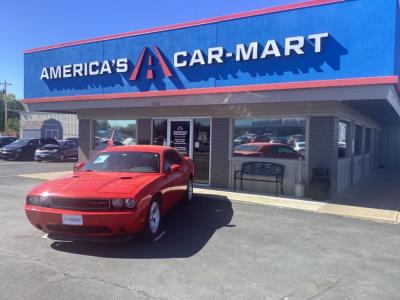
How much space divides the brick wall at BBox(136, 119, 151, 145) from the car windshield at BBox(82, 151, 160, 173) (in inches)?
238

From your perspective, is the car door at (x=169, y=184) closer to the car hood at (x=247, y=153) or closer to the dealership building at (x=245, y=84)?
the dealership building at (x=245, y=84)

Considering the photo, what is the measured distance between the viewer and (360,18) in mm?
8938

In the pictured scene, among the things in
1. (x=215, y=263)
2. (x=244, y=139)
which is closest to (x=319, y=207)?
(x=244, y=139)

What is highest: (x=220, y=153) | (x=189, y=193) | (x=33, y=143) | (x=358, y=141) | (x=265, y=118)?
(x=265, y=118)

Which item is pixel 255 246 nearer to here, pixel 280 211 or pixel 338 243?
pixel 338 243

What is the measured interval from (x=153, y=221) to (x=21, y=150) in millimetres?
22301

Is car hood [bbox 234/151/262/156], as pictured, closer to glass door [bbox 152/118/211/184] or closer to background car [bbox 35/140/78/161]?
glass door [bbox 152/118/211/184]

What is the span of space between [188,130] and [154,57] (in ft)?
8.78

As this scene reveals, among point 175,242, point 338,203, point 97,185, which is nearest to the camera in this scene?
point 97,185

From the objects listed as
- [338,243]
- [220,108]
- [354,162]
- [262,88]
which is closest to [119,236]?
[338,243]

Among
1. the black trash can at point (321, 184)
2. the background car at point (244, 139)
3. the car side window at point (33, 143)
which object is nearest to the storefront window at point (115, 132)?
the background car at point (244, 139)

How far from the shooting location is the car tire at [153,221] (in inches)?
235

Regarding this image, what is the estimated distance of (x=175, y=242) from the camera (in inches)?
240

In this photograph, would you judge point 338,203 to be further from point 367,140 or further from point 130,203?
point 367,140
